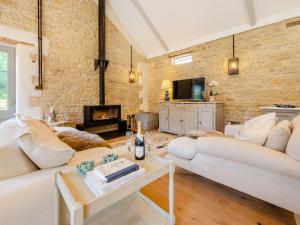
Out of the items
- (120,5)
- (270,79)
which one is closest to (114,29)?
(120,5)

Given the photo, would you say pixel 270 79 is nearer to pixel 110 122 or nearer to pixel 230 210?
pixel 230 210

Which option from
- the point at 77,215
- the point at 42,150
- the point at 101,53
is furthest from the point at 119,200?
the point at 101,53

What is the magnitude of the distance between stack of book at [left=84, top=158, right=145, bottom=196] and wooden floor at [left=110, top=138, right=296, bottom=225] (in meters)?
0.78

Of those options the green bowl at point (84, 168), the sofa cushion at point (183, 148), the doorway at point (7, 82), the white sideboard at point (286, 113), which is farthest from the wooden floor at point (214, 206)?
the doorway at point (7, 82)

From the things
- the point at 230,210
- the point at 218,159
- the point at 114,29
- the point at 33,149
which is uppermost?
the point at 114,29

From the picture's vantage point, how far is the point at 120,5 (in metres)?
4.84

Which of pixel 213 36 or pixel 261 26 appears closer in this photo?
pixel 261 26

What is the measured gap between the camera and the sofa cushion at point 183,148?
1955 mm

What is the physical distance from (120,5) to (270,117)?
16.8 feet

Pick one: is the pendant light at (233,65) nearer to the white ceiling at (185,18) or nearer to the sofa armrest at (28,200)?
the white ceiling at (185,18)

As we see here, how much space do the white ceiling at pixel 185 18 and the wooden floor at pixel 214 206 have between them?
384 centimetres

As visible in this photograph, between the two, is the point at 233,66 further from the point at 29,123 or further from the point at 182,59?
the point at 29,123

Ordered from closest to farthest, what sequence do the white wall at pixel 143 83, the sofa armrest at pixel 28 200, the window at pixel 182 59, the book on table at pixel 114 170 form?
the sofa armrest at pixel 28 200 < the book on table at pixel 114 170 < the window at pixel 182 59 < the white wall at pixel 143 83

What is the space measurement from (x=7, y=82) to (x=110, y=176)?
4.05m
